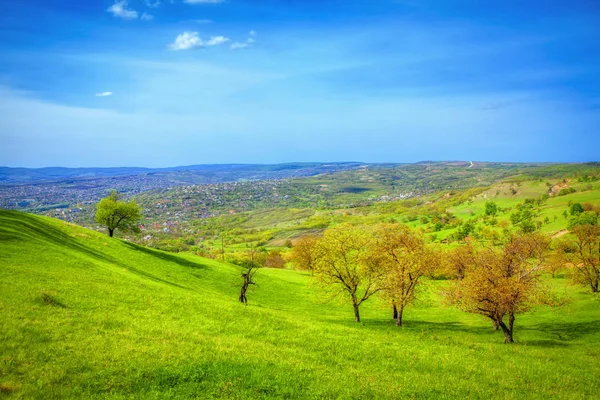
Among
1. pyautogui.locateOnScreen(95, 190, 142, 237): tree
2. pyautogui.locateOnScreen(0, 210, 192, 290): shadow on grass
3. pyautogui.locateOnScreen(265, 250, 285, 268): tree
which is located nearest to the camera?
pyautogui.locateOnScreen(0, 210, 192, 290): shadow on grass

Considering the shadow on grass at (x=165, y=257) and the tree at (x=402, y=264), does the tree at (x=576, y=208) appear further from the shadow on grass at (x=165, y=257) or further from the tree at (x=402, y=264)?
the shadow on grass at (x=165, y=257)

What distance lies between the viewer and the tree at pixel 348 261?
151 ft

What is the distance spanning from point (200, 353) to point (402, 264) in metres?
29.9

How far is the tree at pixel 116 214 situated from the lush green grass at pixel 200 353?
42.8 metres

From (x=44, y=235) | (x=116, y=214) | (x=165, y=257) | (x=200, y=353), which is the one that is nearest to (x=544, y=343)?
(x=200, y=353)

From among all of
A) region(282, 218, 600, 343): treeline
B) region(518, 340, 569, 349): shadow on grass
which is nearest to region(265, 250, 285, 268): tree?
region(282, 218, 600, 343): treeline

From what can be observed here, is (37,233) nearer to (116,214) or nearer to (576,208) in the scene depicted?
(116,214)

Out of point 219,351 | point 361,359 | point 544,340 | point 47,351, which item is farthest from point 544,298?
point 47,351

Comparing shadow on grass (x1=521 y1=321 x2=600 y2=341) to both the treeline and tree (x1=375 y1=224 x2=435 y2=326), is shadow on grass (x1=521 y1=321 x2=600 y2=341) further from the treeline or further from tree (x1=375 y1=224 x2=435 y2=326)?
tree (x1=375 y1=224 x2=435 y2=326)

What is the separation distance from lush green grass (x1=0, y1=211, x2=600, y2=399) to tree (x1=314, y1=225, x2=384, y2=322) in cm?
1303

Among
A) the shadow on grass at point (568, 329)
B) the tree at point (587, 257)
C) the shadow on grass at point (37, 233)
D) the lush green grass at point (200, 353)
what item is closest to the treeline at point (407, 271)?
the shadow on grass at point (568, 329)

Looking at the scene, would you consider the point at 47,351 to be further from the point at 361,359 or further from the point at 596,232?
the point at 596,232

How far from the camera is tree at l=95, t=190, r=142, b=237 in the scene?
81938 millimetres

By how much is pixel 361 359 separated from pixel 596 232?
72090mm
